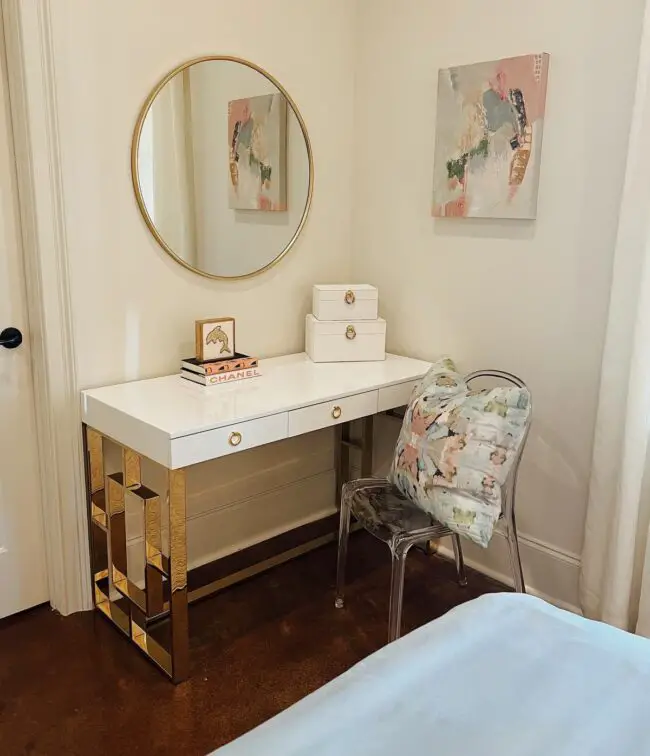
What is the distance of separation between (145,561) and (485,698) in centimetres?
135

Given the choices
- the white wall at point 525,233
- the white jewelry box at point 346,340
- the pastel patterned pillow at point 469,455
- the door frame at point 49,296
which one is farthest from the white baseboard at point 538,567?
the door frame at point 49,296

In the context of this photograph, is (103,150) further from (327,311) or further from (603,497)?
(603,497)

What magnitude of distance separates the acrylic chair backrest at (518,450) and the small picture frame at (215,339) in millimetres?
840

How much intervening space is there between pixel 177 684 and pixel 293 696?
34cm

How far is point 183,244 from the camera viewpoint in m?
2.41

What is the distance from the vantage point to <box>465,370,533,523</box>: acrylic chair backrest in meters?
2.13

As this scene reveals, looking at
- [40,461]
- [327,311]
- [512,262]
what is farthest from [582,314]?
[40,461]

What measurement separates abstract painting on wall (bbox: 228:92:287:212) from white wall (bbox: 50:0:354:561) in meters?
0.14

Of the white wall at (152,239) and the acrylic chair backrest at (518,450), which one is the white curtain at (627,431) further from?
the white wall at (152,239)

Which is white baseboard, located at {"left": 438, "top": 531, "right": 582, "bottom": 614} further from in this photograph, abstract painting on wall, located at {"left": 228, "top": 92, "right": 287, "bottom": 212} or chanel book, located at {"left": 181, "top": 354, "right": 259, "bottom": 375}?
abstract painting on wall, located at {"left": 228, "top": 92, "right": 287, "bottom": 212}

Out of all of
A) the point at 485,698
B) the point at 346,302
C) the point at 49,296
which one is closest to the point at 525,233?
the point at 346,302

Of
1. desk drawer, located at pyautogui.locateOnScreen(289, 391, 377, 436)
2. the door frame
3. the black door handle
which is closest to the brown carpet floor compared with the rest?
the door frame

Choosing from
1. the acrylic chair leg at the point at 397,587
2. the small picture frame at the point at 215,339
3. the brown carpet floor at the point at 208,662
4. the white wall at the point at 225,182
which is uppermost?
the white wall at the point at 225,182

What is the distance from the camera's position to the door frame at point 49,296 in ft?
6.53
